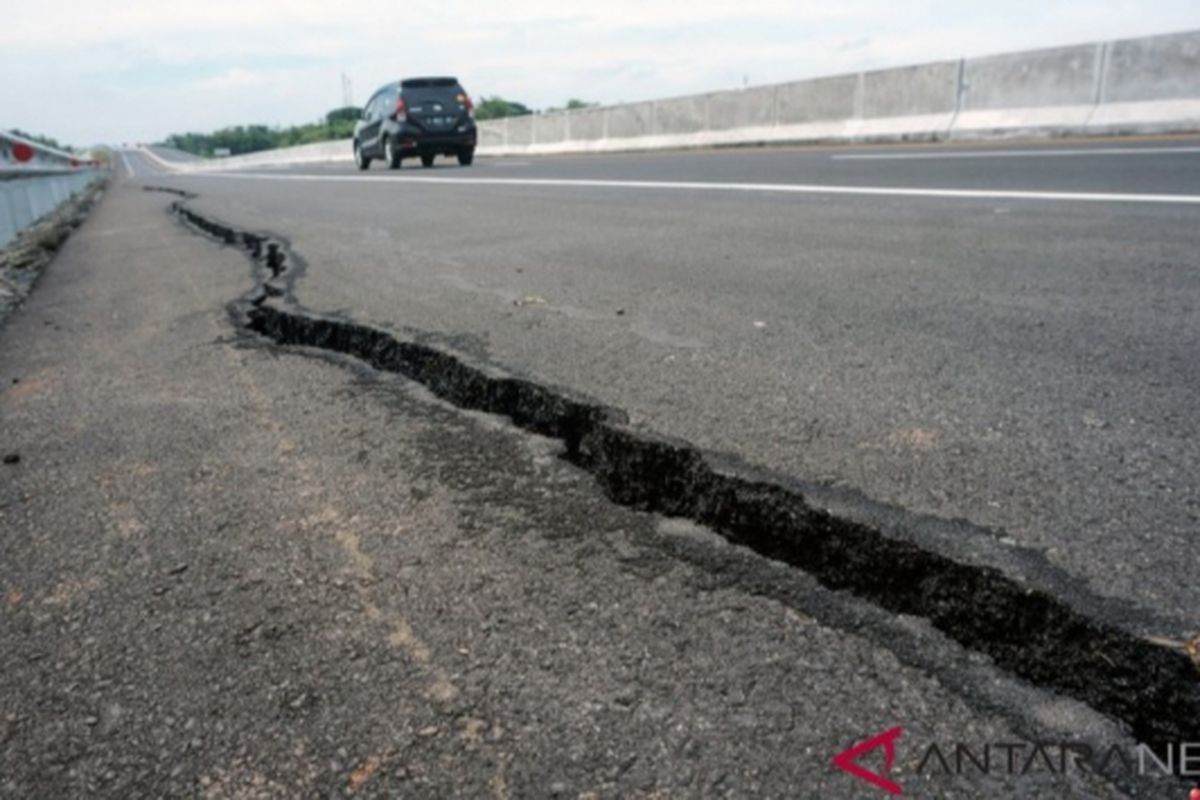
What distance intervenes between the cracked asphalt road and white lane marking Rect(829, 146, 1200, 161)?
30.1ft

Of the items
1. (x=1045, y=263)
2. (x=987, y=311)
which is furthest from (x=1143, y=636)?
(x=1045, y=263)

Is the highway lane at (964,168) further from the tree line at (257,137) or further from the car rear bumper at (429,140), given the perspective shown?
the tree line at (257,137)

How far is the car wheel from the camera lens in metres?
18.5

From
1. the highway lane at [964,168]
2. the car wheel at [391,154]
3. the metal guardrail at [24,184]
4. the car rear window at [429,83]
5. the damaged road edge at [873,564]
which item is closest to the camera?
the damaged road edge at [873,564]

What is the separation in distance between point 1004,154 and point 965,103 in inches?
174

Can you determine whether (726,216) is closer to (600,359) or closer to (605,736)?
(600,359)

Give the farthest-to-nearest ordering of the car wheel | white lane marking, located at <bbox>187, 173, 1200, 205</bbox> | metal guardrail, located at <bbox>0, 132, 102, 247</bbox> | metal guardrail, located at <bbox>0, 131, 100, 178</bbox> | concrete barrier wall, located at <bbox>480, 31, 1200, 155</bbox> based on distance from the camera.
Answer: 1. the car wheel
2. concrete barrier wall, located at <bbox>480, 31, 1200, 155</bbox>
3. metal guardrail, located at <bbox>0, 131, 100, 178</bbox>
4. metal guardrail, located at <bbox>0, 132, 102, 247</bbox>
5. white lane marking, located at <bbox>187, 173, 1200, 205</bbox>

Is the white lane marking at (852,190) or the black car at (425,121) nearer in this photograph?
the white lane marking at (852,190)

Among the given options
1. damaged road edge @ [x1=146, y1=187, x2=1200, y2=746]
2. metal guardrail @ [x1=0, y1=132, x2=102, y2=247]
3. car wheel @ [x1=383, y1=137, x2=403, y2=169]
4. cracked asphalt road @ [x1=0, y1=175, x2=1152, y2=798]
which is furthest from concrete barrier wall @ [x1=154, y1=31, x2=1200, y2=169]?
cracked asphalt road @ [x1=0, y1=175, x2=1152, y2=798]

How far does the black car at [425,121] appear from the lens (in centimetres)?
1827

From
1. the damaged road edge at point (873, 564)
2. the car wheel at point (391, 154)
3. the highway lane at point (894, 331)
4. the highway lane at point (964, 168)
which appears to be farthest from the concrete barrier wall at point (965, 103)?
the damaged road edge at point (873, 564)

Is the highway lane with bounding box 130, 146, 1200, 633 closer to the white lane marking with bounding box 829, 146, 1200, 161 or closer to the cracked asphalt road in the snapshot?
the cracked asphalt road

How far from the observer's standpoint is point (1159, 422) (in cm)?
222

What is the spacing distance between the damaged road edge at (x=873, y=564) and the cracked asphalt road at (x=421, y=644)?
0.22 ft
